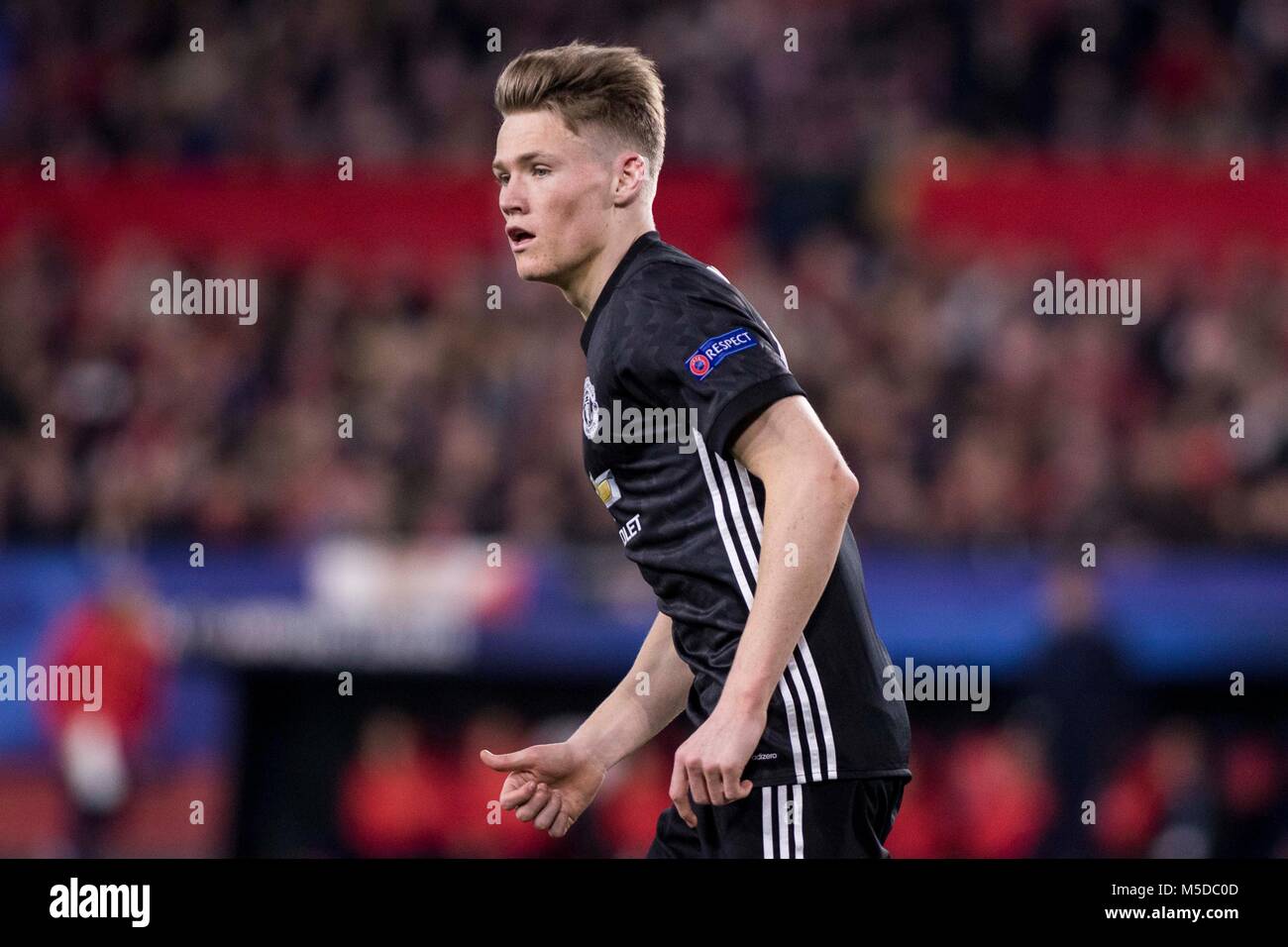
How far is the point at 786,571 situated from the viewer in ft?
10.1

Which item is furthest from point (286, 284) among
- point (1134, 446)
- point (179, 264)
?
point (1134, 446)

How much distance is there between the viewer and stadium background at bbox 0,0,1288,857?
25.5 ft

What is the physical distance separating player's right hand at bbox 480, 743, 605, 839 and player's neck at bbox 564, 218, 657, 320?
0.96m

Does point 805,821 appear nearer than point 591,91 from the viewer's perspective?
Yes

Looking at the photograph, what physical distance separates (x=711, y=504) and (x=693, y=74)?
28.5ft

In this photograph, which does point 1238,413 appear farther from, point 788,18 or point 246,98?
point 246,98

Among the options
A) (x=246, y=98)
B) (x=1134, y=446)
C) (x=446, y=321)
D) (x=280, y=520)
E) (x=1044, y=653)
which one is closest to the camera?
(x=1044, y=653)

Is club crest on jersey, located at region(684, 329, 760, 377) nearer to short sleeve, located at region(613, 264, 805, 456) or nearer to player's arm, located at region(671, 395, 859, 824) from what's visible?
short sleeve, located at region(613, 264, 805, 456)

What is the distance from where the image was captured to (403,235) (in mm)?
10164

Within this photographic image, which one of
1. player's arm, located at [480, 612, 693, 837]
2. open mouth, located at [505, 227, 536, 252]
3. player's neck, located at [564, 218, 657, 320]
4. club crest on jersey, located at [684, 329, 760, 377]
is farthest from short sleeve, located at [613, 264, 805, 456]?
player's arm, located at [480, 612, 693, 837]

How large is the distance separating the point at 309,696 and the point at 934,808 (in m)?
2.93

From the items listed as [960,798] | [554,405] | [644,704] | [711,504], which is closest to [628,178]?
[711,504]

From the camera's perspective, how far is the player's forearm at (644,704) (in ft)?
12.3

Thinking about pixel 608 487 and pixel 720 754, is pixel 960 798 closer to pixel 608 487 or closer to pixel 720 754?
pixel 608 487
